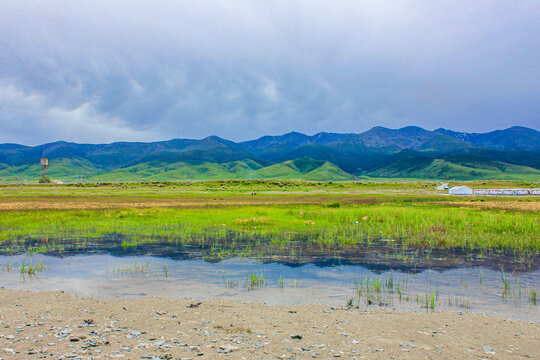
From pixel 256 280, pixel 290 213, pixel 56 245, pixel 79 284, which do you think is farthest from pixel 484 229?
pixel 56 245

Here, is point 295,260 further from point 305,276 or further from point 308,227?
point 308,227

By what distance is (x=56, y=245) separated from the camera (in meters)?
23.7

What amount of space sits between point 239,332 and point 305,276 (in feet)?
24.1

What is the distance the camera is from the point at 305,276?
16.5 meters

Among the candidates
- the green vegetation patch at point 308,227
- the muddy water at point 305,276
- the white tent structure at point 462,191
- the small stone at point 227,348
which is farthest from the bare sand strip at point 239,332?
the white tent structure at point 462,191

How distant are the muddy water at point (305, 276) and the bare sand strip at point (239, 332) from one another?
4.60ft

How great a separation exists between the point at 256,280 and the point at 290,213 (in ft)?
87.5

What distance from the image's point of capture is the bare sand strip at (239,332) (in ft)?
27.2

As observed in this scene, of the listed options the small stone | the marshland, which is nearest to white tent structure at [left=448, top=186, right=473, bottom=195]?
the marshland

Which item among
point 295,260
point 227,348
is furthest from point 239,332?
point 295,260

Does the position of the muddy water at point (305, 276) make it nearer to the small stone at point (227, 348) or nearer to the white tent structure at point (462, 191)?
the small stone at point (227, 348)

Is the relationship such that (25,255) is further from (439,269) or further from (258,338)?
(439,269)

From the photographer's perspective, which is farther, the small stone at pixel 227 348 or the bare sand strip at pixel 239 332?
the small stone at pixel 227 348

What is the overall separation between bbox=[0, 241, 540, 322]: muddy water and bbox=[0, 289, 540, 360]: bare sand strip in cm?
140
